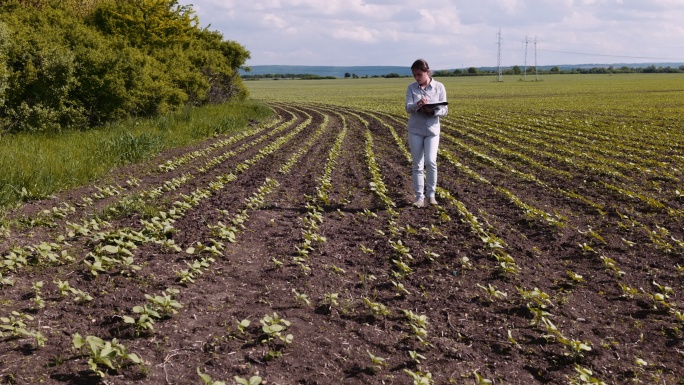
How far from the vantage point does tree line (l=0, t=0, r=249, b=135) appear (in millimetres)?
13586

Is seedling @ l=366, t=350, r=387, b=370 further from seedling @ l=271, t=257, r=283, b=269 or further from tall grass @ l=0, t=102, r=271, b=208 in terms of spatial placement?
tall grass @ l=0, t=102, r=271, b=208

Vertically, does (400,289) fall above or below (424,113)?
below

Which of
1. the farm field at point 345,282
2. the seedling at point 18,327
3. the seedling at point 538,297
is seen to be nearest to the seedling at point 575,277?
the farm field at point 345,282

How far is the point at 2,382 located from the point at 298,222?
4605 mm

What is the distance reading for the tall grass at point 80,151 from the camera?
29.0 feet

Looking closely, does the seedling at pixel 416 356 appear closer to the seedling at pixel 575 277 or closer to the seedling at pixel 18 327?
the seedling at pixel 575 277

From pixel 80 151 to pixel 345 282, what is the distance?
8103mm

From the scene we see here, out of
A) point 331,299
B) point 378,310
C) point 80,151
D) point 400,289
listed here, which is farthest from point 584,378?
point 80,151

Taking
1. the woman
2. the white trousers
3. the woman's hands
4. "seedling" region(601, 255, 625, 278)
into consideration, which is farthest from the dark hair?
"seedling" region(601, 255, 625, 278)

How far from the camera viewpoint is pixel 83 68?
15.1m

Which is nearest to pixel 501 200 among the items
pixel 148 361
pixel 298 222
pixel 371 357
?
pixel 298 222

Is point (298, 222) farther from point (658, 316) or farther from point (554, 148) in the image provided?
point (554, 148)

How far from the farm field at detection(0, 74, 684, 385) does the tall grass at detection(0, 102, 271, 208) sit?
48cm

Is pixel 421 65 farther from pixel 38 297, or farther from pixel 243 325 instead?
pixel 38 297
